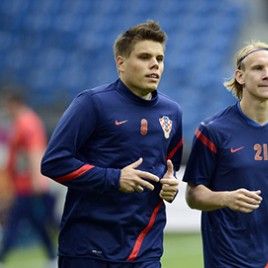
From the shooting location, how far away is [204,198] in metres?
6.39

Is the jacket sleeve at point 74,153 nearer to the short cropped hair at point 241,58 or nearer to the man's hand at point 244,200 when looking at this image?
the man's hand at point 244,200

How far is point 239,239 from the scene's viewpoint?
6.46 meters

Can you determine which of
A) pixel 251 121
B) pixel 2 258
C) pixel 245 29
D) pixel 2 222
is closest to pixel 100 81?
pixel 245 29

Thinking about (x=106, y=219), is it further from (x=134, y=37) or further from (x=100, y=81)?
(x=100, y=81)

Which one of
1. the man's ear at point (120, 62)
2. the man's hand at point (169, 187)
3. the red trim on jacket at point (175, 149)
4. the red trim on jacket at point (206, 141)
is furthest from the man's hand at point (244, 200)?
the man's ear at point (120, 62)

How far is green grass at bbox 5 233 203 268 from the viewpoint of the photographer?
1215 cm

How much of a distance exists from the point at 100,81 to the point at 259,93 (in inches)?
476

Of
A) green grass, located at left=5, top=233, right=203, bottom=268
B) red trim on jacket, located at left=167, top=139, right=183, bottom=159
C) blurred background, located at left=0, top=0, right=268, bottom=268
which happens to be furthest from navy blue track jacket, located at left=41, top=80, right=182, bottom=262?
blurred background, located at left=0, top=0, right=268, bottom=268

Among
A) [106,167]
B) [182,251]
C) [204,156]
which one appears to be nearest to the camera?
[106,167]

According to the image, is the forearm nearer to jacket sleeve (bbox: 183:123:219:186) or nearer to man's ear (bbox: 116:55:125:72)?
jacket sleeve (bbox: 183:123:219:186)

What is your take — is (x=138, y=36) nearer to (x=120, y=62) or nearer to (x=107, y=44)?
(x=120, y=62)

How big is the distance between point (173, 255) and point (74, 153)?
271 inches

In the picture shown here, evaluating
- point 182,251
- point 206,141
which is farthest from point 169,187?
point 182,251

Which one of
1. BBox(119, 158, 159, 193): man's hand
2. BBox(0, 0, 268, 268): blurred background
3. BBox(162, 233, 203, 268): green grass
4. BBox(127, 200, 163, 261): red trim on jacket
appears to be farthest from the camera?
BBox(0, 0, 268, 268): blurred background
